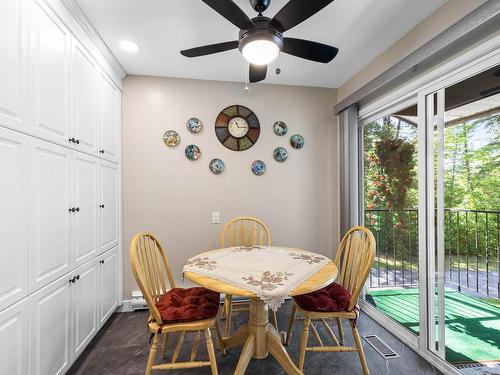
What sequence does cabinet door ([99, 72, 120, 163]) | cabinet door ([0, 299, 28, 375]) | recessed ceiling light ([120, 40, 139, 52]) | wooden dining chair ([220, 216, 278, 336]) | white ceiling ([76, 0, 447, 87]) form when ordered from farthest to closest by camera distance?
wooden dining chair ([220, 216, 278, 336]), cabinet door ([99, 72, 120, 163]), recessed ceiling light ([120, 40, 139, 52]), white ceiling ([76, 0, 447, 87]), cabinet door ([0, 299, 28, 375])

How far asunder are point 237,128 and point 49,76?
1.73 metres

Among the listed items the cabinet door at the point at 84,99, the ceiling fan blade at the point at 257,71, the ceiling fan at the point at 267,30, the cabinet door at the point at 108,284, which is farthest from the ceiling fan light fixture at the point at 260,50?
the cabinet door at the point at 108,284

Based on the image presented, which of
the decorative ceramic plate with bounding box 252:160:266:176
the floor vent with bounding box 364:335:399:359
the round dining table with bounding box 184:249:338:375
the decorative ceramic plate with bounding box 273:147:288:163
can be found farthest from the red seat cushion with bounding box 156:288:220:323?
the decorative ceramic plate with bounding box 273:147:288:163

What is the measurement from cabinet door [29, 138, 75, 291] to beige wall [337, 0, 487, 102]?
2.60m

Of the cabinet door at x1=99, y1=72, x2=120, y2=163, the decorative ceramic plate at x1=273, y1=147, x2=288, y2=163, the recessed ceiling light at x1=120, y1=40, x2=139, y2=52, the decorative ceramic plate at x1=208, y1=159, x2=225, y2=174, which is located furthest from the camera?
the decorative ceramic plate at x1=273, y1=147, x2=288, y2=163

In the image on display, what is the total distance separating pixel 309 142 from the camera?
9.93 ft

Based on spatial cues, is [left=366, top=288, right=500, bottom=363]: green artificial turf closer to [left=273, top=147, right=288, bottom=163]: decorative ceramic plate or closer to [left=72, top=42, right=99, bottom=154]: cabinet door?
[left=273, top=147, right=288, bottom=163]: decorative ceramic plate

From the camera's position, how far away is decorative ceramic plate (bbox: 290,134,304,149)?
9.77ft

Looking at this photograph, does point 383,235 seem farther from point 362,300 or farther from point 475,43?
point 475,43

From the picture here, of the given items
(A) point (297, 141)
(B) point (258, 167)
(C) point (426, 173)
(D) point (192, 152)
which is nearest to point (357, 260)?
(C) point (426, 173)

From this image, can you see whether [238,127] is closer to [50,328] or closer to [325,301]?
[325,301]

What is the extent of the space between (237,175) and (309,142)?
0.96m

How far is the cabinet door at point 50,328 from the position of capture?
4.46 feet

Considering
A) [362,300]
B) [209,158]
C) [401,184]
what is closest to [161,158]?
[209,158]
